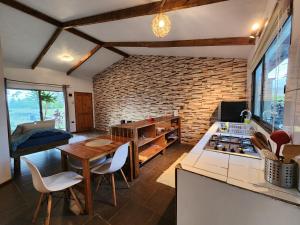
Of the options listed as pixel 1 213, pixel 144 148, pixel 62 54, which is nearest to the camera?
pixel 1 213

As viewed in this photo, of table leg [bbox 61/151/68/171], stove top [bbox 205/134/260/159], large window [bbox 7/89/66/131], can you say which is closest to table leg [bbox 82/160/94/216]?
table leg [bbox 61/151/68/171]

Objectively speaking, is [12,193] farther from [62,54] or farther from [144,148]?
[62,54]

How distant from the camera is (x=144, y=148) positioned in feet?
11.4

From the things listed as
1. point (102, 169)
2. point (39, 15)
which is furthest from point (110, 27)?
point (102, 169)

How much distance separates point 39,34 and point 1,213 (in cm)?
388

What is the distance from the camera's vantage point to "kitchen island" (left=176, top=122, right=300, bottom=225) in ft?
2.30

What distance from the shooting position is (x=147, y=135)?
3326 mm

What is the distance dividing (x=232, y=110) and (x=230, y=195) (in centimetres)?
280

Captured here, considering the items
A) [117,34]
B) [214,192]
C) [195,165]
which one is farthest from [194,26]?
[214,192]

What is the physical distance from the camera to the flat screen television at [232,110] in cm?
316

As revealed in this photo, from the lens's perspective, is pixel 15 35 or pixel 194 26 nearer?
pixel 194 26

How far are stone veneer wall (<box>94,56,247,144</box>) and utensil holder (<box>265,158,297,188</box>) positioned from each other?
11.3ft

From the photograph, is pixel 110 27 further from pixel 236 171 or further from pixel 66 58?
pixel 236 171

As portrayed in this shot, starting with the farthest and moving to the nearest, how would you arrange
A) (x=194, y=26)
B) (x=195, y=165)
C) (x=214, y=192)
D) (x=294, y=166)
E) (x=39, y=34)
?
(x=39, y=34) → (x=194, y=26) → (x=195, y=165) → (x=214, y=192) → (x=294, y=166)
